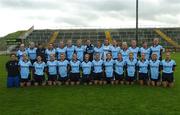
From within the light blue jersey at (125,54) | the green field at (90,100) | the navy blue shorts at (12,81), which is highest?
the light blue jersey at (125,54)

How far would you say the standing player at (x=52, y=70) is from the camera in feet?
50.4

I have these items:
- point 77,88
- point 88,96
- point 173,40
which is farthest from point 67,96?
→ point 173,40

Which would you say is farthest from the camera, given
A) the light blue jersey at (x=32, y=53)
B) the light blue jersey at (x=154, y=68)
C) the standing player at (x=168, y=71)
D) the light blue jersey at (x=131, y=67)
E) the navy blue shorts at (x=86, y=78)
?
the light blue jersey at (x=32, y=53)

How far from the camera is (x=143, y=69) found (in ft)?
50.1

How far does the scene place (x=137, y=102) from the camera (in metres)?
11.3

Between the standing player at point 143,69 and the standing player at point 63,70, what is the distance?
2.99 meters

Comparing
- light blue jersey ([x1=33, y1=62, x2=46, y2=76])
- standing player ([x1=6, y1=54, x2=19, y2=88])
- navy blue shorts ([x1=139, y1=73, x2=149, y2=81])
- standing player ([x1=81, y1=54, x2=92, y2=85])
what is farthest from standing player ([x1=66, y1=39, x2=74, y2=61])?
navy blue shorts ([x1=139, y1=73, x2=149, y2=81])

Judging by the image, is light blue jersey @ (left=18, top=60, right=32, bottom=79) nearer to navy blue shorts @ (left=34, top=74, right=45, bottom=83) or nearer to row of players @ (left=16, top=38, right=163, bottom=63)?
navy blue shorts @ (left=34, top=74, right=45, bottom=83)

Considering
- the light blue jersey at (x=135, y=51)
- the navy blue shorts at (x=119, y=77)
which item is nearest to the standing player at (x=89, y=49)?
the navy blue shorts at (x=119, y=77)

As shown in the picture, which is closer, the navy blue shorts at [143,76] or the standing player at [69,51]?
the navy blue shorts at [143,76]

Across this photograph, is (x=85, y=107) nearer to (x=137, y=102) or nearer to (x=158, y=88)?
(x=137, y=102)

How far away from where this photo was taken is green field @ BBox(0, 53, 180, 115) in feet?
33.4

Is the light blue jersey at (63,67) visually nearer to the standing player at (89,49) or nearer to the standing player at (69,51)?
the standing player at (69,51)

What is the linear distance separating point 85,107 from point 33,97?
2525 millimetres
